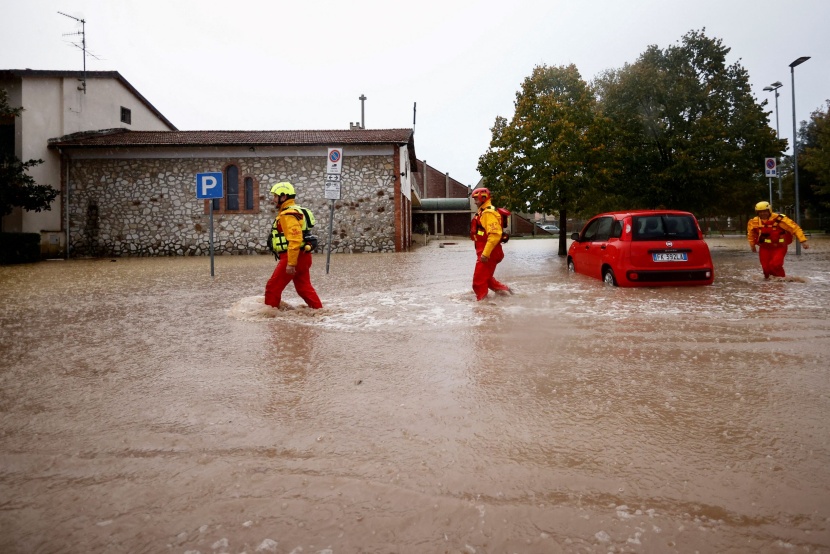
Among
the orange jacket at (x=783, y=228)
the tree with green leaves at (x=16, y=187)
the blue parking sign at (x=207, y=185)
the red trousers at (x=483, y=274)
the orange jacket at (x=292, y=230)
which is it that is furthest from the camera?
the tree with green leaves at (x=16, y=187)

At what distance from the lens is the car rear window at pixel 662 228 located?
32.1ft

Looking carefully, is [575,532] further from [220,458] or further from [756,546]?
[220,458]

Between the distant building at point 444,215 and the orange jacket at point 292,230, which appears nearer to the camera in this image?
the orange jacket at point 292,230

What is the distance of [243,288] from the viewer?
11.2 m

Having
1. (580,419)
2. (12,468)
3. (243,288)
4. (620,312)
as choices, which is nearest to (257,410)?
(12,468)

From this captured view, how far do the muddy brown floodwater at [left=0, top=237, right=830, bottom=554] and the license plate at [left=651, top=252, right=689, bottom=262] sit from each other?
2.97 m

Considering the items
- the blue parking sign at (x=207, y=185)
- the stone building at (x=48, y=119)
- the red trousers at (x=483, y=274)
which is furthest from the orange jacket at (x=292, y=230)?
the stone building at (x=48, y=119)

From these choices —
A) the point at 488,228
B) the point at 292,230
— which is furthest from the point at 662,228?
the point at 292,230

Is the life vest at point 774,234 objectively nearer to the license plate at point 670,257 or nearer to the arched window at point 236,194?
the license plate at point 670,257

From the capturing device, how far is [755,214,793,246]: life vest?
10.8 m

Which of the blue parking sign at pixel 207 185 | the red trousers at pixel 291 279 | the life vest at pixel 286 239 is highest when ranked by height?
the blue parking sign at pixel 207 185

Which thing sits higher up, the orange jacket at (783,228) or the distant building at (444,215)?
the distant building at (444,215)

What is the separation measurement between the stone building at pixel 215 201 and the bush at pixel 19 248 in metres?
3.75

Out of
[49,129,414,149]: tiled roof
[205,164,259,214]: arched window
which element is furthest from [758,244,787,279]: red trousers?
[205,164,259,214]: arched window
